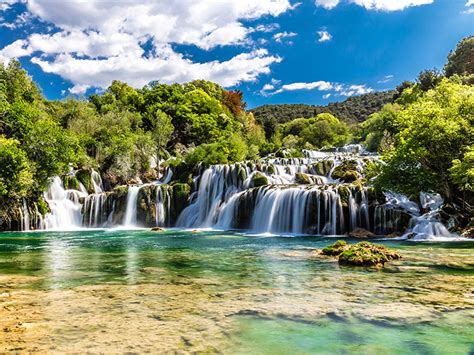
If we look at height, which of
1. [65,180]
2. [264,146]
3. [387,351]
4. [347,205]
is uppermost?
[264,146]

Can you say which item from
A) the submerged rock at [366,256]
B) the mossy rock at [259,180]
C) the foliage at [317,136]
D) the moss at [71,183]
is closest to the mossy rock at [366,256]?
the submerged rock at [366,256]

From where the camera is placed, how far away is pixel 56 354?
19.2 feet

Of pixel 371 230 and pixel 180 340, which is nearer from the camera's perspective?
pixel 180 340

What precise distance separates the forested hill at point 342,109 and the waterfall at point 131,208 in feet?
317

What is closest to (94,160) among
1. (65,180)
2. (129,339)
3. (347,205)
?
(65,180)

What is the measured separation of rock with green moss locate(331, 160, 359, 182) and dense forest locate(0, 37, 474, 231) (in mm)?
4359

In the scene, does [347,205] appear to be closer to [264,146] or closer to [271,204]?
[271,204]

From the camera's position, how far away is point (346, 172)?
36.8 m

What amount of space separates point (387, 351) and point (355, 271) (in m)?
6.60

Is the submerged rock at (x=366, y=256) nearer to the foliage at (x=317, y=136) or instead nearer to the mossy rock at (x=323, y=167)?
the mossy rock at (x=323, y=167)

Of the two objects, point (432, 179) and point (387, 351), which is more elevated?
point (432, 179)

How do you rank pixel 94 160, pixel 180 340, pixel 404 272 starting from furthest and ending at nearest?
pixel 94 160
pixel 404 272
pixel 180 340

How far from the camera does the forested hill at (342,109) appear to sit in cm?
13835

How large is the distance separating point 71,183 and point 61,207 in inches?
123
